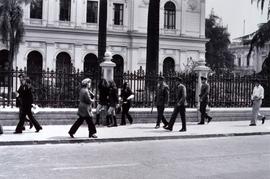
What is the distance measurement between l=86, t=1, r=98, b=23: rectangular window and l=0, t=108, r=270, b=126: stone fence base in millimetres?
25135

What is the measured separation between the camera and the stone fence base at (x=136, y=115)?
1448cm

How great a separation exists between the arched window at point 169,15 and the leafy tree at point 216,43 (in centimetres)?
1769

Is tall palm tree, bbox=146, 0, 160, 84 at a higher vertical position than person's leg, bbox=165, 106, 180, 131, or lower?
higher

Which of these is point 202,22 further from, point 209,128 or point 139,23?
point 209,128

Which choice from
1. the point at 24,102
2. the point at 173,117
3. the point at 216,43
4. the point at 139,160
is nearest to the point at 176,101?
the point at 173,117

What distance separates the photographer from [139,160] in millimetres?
9172

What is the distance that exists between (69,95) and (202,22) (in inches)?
1243

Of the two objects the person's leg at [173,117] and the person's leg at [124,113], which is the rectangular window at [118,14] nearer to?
the person's leg at [124,113]

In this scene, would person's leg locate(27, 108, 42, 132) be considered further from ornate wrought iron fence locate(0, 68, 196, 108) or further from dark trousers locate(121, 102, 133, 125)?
dark trousers locate(121, 102, 133, 125)

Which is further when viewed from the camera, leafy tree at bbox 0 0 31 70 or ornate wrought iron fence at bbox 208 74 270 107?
leafy tree at bbox 0 0 31 70

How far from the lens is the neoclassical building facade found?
3944 cm

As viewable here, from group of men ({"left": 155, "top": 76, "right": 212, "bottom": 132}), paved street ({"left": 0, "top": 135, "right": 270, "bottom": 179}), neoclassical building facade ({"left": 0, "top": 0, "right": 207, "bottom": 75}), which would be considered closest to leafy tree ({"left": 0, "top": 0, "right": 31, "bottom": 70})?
neoclassical building facade ({"left": 0, "top": 0, "right": 207, "bottom": 75})

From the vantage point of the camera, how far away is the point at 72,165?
850 centimetres

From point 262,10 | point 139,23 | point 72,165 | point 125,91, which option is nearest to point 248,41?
point 262,10
